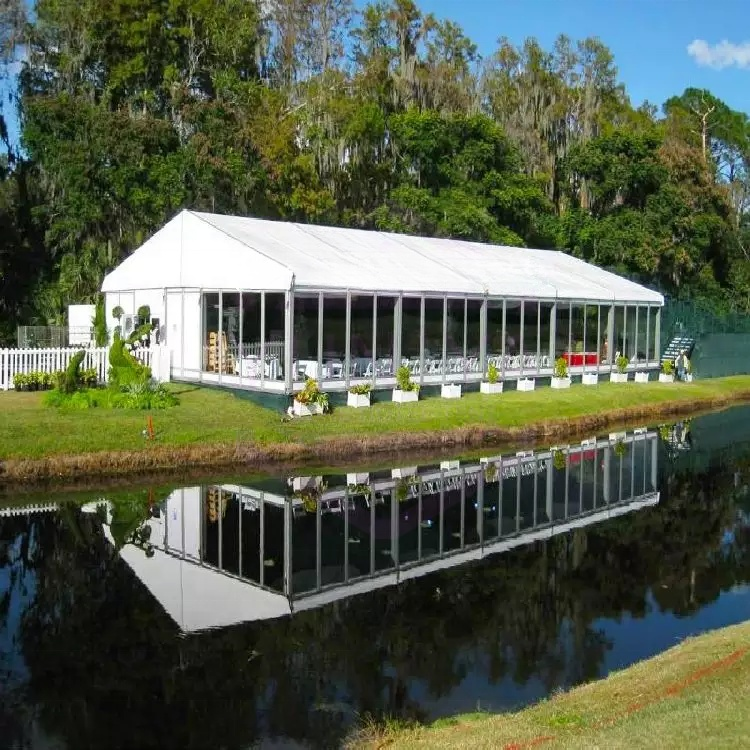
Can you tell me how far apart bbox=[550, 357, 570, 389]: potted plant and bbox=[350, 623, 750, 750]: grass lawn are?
759 inches

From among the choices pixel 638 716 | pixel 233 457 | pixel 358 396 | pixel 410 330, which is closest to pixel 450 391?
pixel 358 396

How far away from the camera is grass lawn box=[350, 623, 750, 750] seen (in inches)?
240

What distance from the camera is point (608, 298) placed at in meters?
30.7

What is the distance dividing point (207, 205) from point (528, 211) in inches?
565

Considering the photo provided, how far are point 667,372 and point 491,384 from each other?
33.5ft

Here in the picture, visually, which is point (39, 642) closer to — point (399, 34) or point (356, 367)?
point (356, 367)

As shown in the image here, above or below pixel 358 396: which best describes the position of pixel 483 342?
above

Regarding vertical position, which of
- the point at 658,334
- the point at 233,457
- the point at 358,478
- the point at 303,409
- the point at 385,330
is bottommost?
the point at 358,478

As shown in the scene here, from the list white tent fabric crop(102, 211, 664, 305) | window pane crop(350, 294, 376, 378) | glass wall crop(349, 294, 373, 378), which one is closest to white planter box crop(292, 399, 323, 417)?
glass wall crop(349, 294, 373, 378)

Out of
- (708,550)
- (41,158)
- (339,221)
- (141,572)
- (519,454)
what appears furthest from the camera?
(339,221)

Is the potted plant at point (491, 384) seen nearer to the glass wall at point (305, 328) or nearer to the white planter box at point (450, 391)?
the white planter box at point (450, 391)

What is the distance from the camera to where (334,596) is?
11.0 m

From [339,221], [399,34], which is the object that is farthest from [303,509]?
[399,34]

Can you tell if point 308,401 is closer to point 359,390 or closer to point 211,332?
point 359,390
